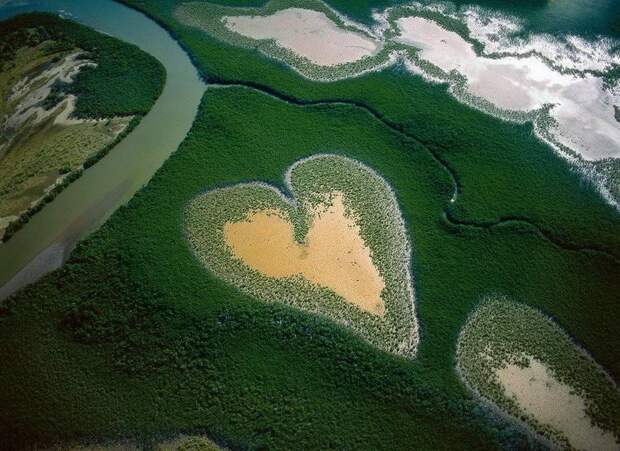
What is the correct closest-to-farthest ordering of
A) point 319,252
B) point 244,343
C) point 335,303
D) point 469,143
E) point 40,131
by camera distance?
point 244,343, point 335,303, point 319,252, point 469,143, point 40,131

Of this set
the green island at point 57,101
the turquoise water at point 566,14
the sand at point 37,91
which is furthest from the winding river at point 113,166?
the turquoise water at point 566,14

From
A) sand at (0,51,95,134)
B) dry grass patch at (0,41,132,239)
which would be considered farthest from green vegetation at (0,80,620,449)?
sand at (0,51,95,134)

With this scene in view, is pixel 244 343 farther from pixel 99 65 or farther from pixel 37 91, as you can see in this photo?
pixel 99 65

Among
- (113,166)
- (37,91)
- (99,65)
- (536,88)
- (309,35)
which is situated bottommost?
(113,166)

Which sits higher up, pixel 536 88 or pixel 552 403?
pixel 536 88

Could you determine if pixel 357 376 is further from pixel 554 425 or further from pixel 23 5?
pixel 23 5

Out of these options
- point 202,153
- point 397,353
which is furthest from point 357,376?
point 202,153

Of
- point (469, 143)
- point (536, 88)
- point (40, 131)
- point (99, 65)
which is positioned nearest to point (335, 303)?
point (469, 143)
